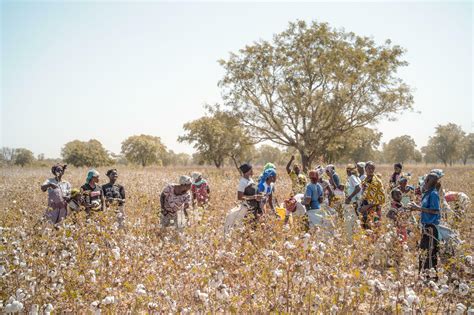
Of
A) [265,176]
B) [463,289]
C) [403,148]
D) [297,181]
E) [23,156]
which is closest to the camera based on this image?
[463,289]

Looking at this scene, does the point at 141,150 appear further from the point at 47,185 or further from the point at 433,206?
the point at 433,206

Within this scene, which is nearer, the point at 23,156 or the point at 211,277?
the point at 211,277

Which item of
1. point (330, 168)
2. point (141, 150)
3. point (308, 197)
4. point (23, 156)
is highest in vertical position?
point (141, 150)

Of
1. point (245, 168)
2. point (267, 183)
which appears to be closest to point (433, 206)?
point (267, 183)

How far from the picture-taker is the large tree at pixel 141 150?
8219cm

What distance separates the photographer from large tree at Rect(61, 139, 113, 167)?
67.3m

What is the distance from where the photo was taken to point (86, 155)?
6862 centimetres

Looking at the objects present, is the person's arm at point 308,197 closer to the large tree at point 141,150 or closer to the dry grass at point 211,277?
the dry grass at point 211,277

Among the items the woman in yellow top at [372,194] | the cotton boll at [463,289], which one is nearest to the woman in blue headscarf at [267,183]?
the woman in yellow top at [372,194]

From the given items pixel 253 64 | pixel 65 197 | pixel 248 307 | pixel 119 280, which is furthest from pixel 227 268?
pixel 253 64

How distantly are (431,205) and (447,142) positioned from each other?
3015 inches

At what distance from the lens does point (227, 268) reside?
3539 millimetres

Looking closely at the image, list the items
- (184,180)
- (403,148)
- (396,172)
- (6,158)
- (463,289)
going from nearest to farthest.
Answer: (463,289), (184,180), (396,172), (6,158), (403,148)

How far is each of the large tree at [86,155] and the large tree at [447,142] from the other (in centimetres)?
6548
